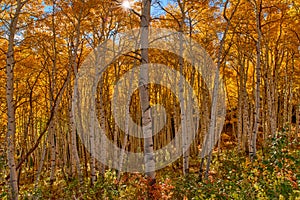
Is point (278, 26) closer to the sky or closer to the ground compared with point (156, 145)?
closer to the sky

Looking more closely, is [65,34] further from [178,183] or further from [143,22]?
[178,183]

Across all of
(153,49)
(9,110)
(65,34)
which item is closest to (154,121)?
(153,49)

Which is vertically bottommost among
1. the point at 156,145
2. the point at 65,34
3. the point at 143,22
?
the point at 156,145

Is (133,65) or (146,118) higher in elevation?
(133,65)

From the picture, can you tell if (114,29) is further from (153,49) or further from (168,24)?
(153,49)

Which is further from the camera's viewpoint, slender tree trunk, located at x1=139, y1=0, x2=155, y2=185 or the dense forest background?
slender tree trunk, located at x1=139, y1=0, x2=155, y2=185

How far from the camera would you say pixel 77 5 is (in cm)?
887

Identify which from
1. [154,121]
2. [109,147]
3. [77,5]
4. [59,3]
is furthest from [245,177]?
[154,121]

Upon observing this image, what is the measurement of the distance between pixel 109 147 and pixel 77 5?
38.6ft

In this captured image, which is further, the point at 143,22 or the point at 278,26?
the point at 278,26

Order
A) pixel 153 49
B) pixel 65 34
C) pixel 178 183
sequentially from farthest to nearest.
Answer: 1. pixel 153 49
2. pixel 65 34
3. pixel 178 183

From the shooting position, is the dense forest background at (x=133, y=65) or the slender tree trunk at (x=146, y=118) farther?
the slender tree trunk at (x=146, y=118)

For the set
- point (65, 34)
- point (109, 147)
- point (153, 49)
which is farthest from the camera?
point (109, 147)

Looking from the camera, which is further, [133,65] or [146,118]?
[133,65]
